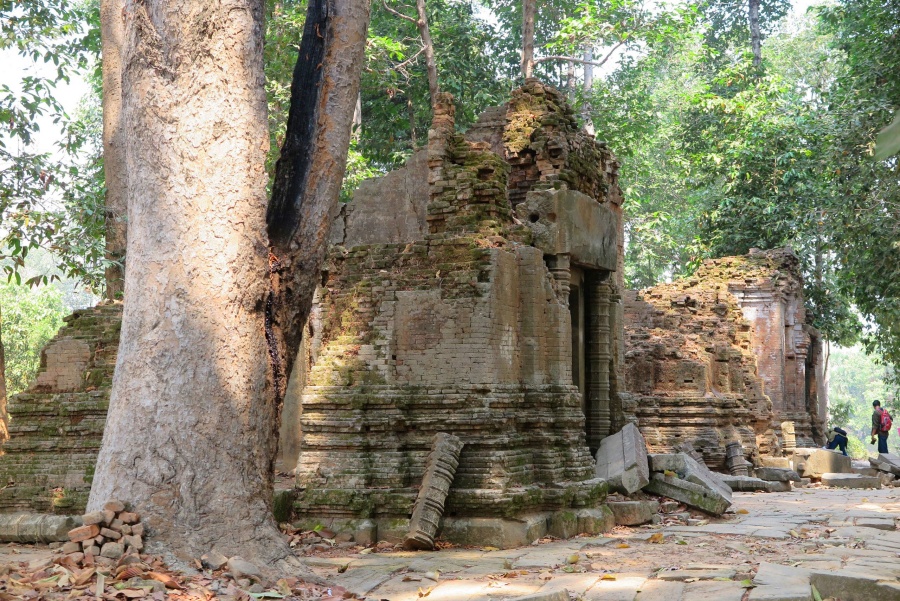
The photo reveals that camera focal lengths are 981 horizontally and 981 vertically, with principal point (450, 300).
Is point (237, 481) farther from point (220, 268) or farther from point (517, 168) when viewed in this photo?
point (517, 168)

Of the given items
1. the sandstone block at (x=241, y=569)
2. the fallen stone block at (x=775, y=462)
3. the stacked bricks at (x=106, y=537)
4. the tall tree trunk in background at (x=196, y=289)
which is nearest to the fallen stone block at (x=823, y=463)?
the fallen stone block at (x=775, y=462)

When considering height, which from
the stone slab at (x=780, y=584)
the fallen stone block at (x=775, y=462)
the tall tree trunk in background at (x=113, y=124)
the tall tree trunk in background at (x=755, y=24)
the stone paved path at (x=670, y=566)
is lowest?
the stone paved path at (x=670, y=566)

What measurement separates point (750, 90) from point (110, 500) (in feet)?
72.5

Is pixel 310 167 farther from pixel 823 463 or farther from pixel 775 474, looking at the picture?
pixel 823 463

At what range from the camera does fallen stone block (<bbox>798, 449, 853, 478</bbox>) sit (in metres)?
17.3

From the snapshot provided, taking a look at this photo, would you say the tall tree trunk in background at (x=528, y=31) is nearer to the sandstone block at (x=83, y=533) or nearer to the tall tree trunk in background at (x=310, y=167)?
the tall tree trunk in background at (x=310, y=167)

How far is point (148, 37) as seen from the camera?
21.9 feet

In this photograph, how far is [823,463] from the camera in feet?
57.1

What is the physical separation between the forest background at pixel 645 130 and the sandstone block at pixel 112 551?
5733 mm

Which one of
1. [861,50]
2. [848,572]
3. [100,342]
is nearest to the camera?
A: [848,572]

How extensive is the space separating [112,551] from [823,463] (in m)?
14.5

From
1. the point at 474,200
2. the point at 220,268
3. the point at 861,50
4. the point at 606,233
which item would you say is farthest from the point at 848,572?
the point at 861,50

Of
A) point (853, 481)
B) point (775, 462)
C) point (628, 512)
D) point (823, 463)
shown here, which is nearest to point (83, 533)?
point (628, 512)

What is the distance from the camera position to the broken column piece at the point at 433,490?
8695mm
